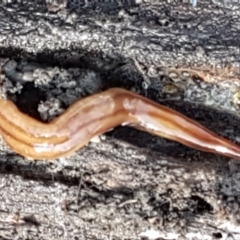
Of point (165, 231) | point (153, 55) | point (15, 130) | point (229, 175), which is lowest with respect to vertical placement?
point (165, 231)

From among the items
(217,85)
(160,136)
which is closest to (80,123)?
(160,136)

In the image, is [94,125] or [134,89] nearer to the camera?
[94,125]

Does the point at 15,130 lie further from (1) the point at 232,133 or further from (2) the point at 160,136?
(1) the point at 232,133

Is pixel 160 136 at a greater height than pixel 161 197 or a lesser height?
greater
